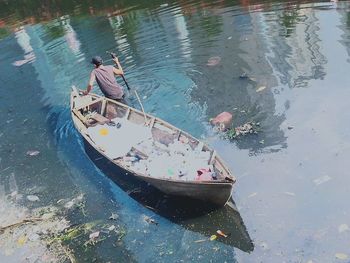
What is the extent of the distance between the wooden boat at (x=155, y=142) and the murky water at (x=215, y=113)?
660mm

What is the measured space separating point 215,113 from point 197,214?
4.02m

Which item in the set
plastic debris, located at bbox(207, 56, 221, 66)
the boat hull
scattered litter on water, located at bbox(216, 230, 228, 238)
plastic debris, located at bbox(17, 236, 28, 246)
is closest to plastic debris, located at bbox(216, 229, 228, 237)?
scattered litter on water, located at bbox(216, 230, 228, 238)

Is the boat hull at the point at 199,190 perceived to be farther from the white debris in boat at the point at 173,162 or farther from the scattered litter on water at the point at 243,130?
the scattered litter on water at the point at 243,130

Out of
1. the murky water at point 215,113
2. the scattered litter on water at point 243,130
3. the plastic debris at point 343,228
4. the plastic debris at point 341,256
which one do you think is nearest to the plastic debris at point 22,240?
the murky water at point 215,113

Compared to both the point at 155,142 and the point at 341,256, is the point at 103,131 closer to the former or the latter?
the point at 155,142

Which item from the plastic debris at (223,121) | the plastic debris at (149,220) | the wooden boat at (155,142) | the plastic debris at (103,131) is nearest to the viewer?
the wooden boat at (155,142)

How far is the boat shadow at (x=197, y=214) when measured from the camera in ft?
25.3

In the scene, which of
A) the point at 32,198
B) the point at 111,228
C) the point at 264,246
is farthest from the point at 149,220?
the point at 32,198

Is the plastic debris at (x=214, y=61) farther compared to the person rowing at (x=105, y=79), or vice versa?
the plastic debris at (x=214, y=61)

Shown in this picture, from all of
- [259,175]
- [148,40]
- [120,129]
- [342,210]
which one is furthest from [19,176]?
[148,40]

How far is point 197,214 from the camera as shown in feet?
27.2

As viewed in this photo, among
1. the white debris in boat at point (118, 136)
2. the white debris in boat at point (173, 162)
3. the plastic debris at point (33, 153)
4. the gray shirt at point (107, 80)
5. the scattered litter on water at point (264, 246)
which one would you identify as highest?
the gray shirt at point (107, 80)

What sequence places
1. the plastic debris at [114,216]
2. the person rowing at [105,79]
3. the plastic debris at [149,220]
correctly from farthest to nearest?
the person rowing at [105,79] < the plastic debris at [114,216] < the plastic debris at [149,220]

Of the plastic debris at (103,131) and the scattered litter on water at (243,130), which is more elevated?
the plastic debris at (103,131)
